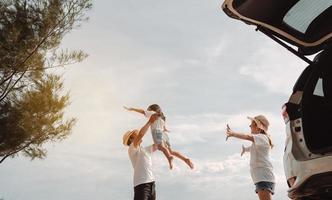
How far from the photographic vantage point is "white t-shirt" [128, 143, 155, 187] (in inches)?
293

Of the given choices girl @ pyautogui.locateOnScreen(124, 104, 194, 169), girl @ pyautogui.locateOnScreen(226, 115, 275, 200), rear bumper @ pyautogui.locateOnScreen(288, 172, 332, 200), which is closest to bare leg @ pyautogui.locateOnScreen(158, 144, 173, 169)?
girl @ pyautogui.locateOnScreen(124, 104, 194, 169)

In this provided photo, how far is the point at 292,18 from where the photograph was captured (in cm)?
428

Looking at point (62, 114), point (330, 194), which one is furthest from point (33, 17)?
point (330, 194)

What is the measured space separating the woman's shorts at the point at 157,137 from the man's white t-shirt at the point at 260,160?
5.55 ft

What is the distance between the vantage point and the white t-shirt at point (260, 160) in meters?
7.02

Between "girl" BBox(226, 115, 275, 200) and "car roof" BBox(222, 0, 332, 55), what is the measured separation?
2860mm

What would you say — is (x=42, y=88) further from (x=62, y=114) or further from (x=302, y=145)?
(x=302, y=145)

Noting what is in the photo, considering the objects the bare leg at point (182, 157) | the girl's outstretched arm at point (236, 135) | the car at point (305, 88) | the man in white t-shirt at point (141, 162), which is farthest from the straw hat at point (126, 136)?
the car at point (305, 88)

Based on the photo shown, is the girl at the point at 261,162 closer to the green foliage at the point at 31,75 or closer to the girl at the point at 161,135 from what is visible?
the girl at the point at 161,135

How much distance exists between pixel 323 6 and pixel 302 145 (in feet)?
4.21

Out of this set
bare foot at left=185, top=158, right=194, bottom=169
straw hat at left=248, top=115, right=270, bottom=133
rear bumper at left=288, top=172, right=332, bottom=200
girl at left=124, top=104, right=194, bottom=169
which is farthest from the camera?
bare foot at left=185, top=158, right=194, bottom=169

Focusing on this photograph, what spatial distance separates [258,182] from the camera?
6996mm

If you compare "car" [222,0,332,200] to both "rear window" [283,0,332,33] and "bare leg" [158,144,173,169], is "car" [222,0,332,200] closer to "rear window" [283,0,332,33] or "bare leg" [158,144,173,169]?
"rear window" [283,0,332,33]

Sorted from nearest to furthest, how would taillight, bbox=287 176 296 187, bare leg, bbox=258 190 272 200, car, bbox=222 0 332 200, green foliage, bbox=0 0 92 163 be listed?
→ 1. car, bbox=222 0 332 200
2. taillight, bbox=287 176 296 187
3. bare leg, bbox=258 190 272 200
4. green foliage, bbox=0 0 92 163
